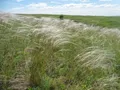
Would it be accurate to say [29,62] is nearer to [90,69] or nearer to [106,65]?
[90,69]

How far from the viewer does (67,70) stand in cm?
414

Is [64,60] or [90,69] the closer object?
[90,69]

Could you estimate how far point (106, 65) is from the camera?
400cm

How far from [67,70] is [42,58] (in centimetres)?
51

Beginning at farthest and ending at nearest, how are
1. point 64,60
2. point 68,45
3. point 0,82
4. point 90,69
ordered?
point 68,45, point 64,60, point 90,69, point 0,82

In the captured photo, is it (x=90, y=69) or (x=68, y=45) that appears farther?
(x=68, y=45)

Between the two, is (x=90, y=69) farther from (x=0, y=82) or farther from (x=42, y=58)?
(x=0, y=82)

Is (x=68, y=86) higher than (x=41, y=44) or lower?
lower

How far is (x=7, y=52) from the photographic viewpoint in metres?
4.14

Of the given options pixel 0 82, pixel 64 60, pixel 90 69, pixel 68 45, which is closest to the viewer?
pixel 0 82

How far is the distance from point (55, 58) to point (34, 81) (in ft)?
3.02

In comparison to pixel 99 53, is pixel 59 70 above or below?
below

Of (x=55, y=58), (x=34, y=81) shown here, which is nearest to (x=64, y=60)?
(x=55, y=58)

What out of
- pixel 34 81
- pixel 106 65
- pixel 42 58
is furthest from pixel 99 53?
pixel 34 81
